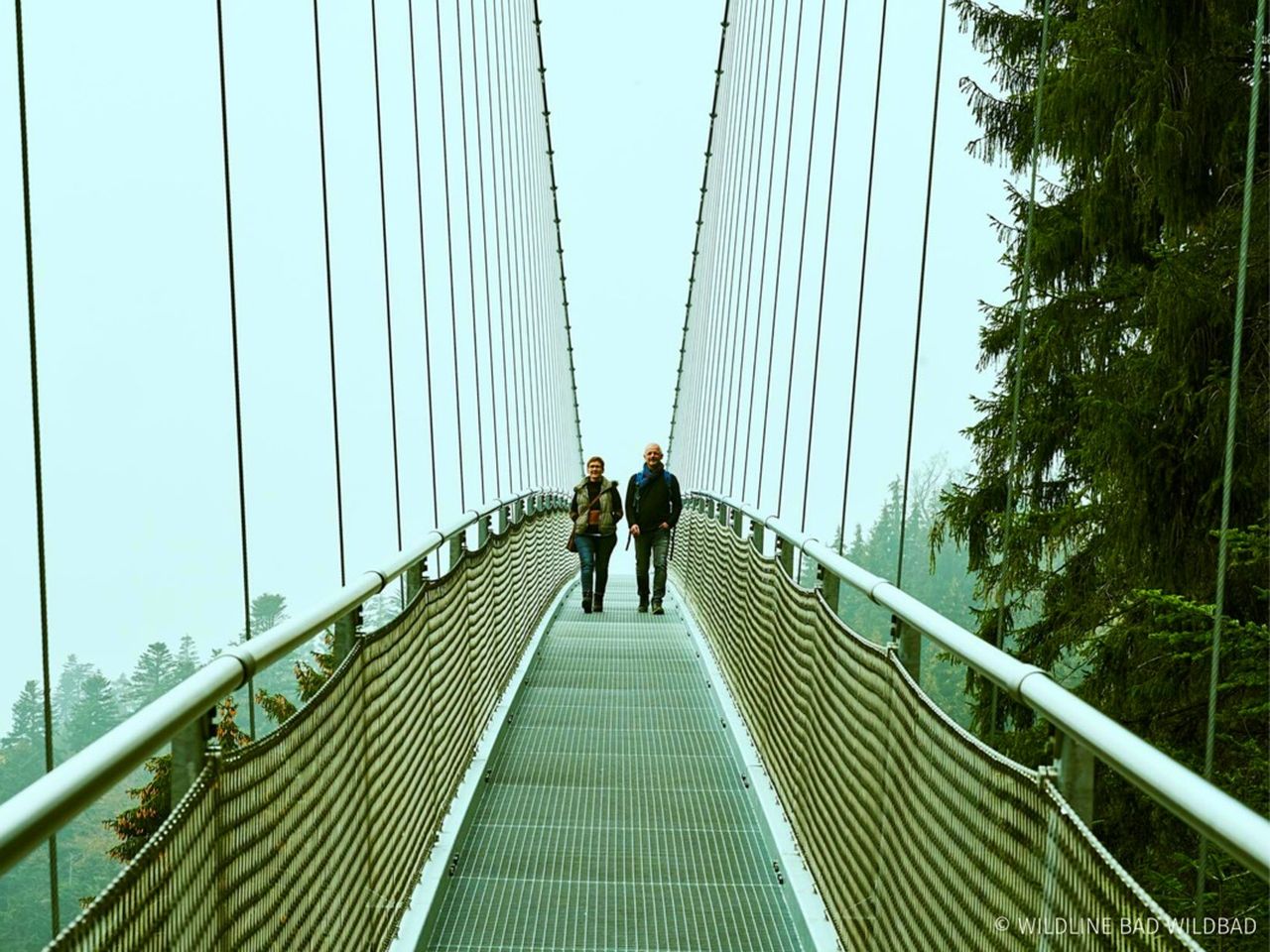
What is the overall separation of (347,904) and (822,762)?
124 cm

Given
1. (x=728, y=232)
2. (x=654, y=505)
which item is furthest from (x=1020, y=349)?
(x=728, y=232)

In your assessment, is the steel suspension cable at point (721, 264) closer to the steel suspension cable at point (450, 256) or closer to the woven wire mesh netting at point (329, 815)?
the steel suspension cable at point (450, 256)

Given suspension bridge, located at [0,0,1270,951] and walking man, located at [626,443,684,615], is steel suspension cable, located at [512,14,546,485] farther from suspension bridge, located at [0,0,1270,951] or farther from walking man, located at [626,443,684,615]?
suspension bridge, located at [0,0,1270,951]

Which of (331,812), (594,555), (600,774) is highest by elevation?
(331,812)

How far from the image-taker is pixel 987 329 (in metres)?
9.98

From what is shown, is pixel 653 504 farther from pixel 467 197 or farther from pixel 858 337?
pixel 467 197

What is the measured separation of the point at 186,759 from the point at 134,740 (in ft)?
0.81

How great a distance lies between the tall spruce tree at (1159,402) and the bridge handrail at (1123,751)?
2.37 meters

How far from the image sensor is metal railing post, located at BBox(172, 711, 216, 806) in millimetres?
1607

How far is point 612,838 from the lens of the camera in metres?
4.33

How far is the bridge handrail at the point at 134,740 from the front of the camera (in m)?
1.12

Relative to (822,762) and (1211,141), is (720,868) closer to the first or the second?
(822,762)

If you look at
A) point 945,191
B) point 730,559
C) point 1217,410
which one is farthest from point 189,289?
point 1217,410

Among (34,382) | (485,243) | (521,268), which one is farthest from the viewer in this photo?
(521,268)
